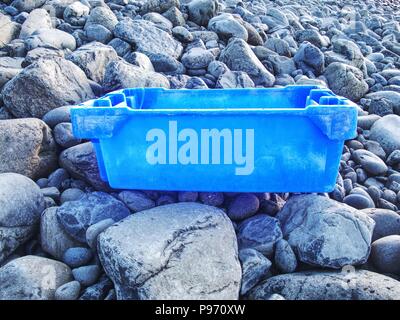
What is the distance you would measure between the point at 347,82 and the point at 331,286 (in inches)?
107

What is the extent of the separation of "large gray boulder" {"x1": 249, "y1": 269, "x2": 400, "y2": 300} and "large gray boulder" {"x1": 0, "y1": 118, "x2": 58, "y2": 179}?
144cm

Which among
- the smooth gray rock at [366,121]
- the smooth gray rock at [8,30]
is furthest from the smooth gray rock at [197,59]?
the smooth gray rock at [8,30]

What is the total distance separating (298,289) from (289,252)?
7.8 inches

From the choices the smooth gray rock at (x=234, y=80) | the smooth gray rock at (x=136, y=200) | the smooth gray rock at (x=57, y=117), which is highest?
the smooth gray rock at (x=57, y=117)

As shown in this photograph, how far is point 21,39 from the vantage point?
13.6 ft

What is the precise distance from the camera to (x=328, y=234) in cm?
190

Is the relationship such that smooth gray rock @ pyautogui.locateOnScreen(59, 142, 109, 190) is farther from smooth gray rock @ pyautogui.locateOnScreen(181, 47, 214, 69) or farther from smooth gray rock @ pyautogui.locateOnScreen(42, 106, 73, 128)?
smooth gray rock @ pyautogui.locateOnScreen(181, 47, 214, 69)

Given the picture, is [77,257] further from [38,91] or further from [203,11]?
[203,11]

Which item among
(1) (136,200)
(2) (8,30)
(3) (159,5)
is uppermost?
(3) (159,5)

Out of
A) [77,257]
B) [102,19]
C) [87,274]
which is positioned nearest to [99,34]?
[102,19]

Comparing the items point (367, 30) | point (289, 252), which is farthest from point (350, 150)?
point (367, 30)

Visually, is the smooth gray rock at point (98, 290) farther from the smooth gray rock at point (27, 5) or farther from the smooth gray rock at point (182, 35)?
the smooth gray rock at point (27, 5)

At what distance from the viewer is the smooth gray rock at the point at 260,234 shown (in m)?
2.01

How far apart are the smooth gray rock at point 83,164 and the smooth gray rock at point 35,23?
2.22 m
